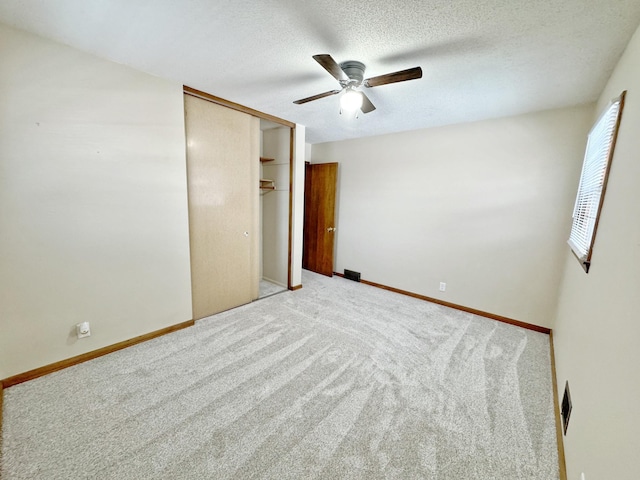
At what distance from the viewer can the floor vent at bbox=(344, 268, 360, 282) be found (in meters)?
4.46

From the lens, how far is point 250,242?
3393mm

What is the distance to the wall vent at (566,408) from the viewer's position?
4.89 feet

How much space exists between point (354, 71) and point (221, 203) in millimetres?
1958

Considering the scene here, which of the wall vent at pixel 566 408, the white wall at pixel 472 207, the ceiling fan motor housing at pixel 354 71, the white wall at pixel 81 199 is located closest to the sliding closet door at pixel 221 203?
the white wall at pixel 81 199

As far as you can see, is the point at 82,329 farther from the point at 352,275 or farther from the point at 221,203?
the point at 352,275

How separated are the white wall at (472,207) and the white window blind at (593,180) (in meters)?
0.30

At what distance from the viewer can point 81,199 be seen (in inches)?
78.7

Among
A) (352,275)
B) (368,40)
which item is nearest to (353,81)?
(368,40)

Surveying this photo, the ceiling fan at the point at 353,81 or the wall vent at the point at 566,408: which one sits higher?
the ceiling fan at the point at 353,81

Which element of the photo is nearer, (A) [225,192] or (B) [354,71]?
(B) [354,71]

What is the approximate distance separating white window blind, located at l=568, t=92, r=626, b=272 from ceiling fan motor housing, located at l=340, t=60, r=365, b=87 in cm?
163

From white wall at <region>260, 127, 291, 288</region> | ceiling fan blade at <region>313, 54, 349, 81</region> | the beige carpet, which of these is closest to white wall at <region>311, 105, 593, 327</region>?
the beige carpet

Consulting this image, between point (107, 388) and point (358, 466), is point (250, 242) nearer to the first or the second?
point (107, 388)

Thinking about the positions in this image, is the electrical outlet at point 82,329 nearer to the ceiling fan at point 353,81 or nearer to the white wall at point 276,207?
the white wall at point 276,207
